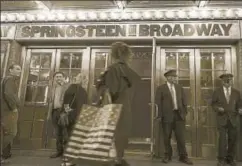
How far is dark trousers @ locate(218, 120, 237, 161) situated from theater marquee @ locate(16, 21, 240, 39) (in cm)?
232

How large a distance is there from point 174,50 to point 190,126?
191 centimetres

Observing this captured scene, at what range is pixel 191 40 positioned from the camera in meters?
6.71

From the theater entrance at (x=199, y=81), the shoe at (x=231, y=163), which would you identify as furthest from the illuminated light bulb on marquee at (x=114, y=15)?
the shoe at (x=231, y=163)

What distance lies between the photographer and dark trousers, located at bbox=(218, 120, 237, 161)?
5.40m

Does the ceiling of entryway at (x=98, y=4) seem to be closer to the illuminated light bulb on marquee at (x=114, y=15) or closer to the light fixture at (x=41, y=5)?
the light fixture at (x=41, y=5)

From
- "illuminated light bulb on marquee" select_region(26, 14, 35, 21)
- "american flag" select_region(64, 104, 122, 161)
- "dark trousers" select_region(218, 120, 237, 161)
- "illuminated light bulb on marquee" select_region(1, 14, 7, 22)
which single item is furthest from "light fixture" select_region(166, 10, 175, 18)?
"illuminated light bulb on marquee" select_region(1, 14, 7, 22)

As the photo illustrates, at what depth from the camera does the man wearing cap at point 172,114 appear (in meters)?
5.48

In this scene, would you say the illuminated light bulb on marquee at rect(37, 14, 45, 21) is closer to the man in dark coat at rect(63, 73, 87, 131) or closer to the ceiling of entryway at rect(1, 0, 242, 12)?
the ceiling of entryway at rect(1, 0, 242, 12)

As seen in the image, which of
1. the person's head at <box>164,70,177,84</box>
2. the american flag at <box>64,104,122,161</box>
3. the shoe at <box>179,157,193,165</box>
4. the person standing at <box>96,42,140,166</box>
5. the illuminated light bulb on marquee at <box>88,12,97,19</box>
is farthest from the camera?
the illuminated light bulb on marquee at <box>88,12,97,19</box>

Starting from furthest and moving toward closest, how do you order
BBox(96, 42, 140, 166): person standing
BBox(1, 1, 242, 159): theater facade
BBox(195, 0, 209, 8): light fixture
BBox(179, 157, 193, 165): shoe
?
BBox(1, 1, 242, 159): theater facade → BBox(195, 0, 209, 8): light fixture → BBox(179, 157, 193, 165): shoe → BBox(96, 42, 140, 166): person standing

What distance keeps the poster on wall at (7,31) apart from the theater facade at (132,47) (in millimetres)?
16

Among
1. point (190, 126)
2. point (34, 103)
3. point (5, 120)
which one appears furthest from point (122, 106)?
point (34, 103)

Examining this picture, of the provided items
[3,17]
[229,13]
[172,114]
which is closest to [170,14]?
[229,13]

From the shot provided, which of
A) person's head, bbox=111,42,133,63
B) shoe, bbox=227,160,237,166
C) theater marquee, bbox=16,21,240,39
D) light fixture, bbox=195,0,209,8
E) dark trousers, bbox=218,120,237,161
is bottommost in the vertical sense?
shoe, bbox=227,160,237,166
